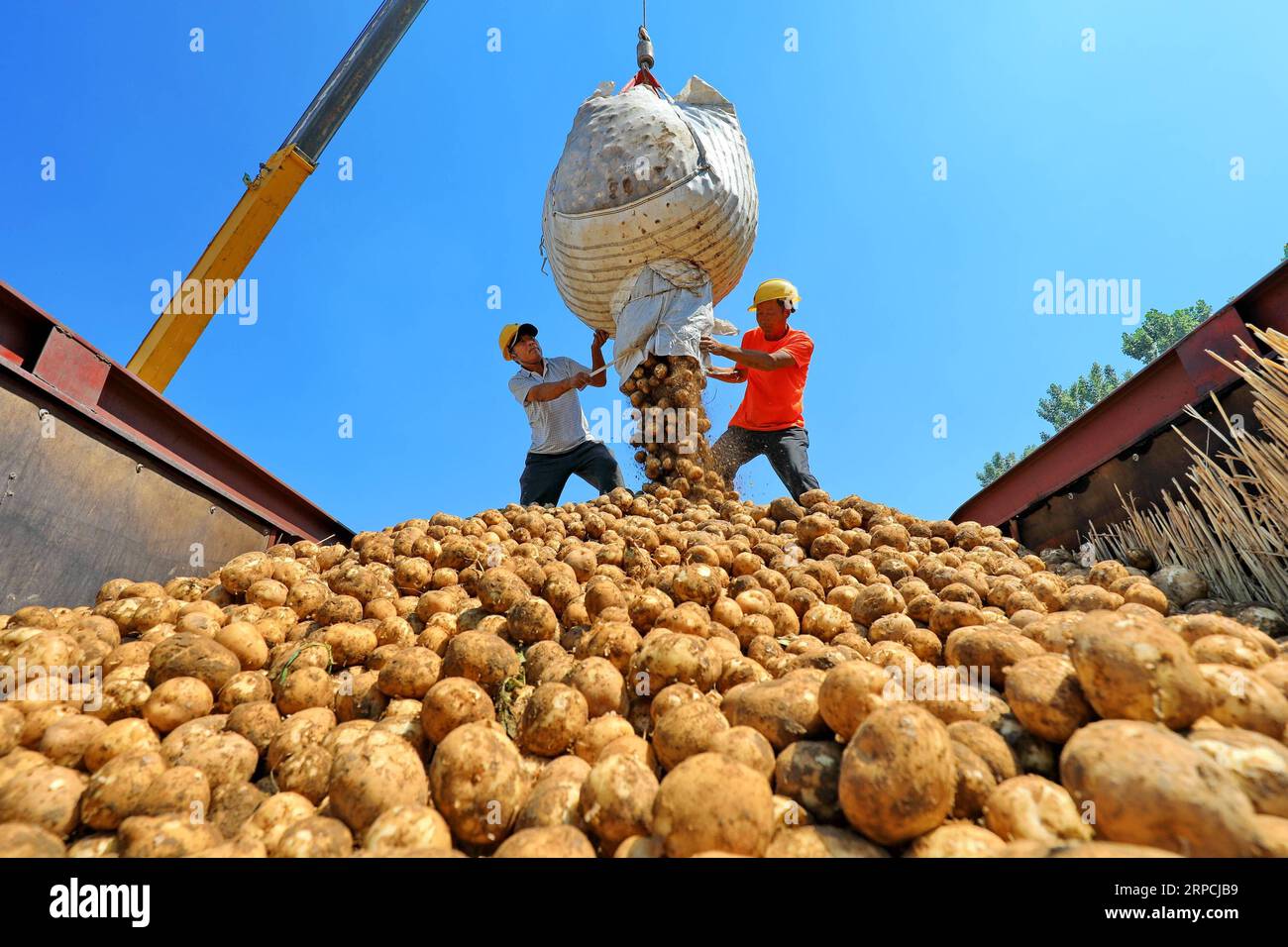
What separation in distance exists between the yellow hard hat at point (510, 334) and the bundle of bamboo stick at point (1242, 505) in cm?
612

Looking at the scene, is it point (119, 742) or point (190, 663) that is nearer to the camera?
point (119, 742)

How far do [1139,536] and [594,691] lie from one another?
3.79 meters

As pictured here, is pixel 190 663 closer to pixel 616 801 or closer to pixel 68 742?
pixel 68 742

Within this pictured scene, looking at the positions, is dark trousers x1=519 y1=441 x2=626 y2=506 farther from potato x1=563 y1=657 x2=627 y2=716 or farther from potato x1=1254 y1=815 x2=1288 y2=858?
potato x1=1254 y1=815 x2=1288 y2=858

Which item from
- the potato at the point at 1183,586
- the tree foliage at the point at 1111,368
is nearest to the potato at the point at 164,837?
the potato at the point at 1183,586

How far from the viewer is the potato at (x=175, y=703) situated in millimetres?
1988

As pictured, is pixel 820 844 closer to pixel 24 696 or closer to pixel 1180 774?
pixel 1180 774

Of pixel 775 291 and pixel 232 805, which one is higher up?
→ pixel 775 291

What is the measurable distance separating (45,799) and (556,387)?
17.4 ft

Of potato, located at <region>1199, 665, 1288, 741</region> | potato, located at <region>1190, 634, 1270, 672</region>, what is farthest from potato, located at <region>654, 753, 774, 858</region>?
potato, located at <region>1190, 634, 1270, 672</region>

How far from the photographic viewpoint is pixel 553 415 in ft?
23.7

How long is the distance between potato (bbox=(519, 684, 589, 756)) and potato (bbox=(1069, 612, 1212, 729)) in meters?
1.35

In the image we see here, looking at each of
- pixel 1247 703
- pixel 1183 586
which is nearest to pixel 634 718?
pixel 1247 703
